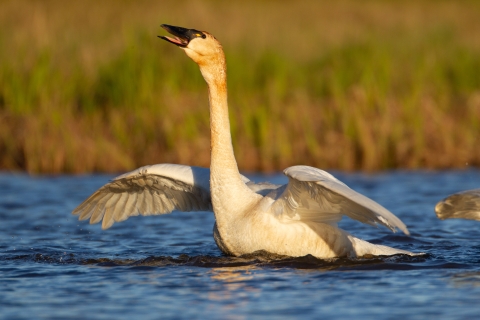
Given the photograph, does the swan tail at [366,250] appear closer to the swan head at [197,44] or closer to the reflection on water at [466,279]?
the reflection on water at [466,279]

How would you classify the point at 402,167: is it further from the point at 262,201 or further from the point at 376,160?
the point at 262,201

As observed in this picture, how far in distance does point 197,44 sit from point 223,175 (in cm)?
108

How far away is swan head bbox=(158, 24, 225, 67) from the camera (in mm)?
7118

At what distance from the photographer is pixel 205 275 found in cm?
678

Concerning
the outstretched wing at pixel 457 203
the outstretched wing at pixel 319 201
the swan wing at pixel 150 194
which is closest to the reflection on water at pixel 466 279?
the outstretched wing at pixel 457 203

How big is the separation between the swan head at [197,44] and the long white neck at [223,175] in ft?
0.24

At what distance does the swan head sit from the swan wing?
1.06 metres

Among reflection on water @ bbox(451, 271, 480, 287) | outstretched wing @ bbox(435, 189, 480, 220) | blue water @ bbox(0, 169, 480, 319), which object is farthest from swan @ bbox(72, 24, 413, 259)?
reflection on water @ bbox(451, 271, 480, 287)

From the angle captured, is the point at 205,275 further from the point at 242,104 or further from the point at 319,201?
the point at 242,104

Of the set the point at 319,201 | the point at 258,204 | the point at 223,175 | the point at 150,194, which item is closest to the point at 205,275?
the point at 258,204

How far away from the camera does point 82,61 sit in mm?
13719

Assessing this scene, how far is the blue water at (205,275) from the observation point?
5.68 m

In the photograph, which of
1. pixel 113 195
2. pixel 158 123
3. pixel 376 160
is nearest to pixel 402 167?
pixel 376 160

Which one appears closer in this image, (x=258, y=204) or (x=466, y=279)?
(x=466, y=279)
